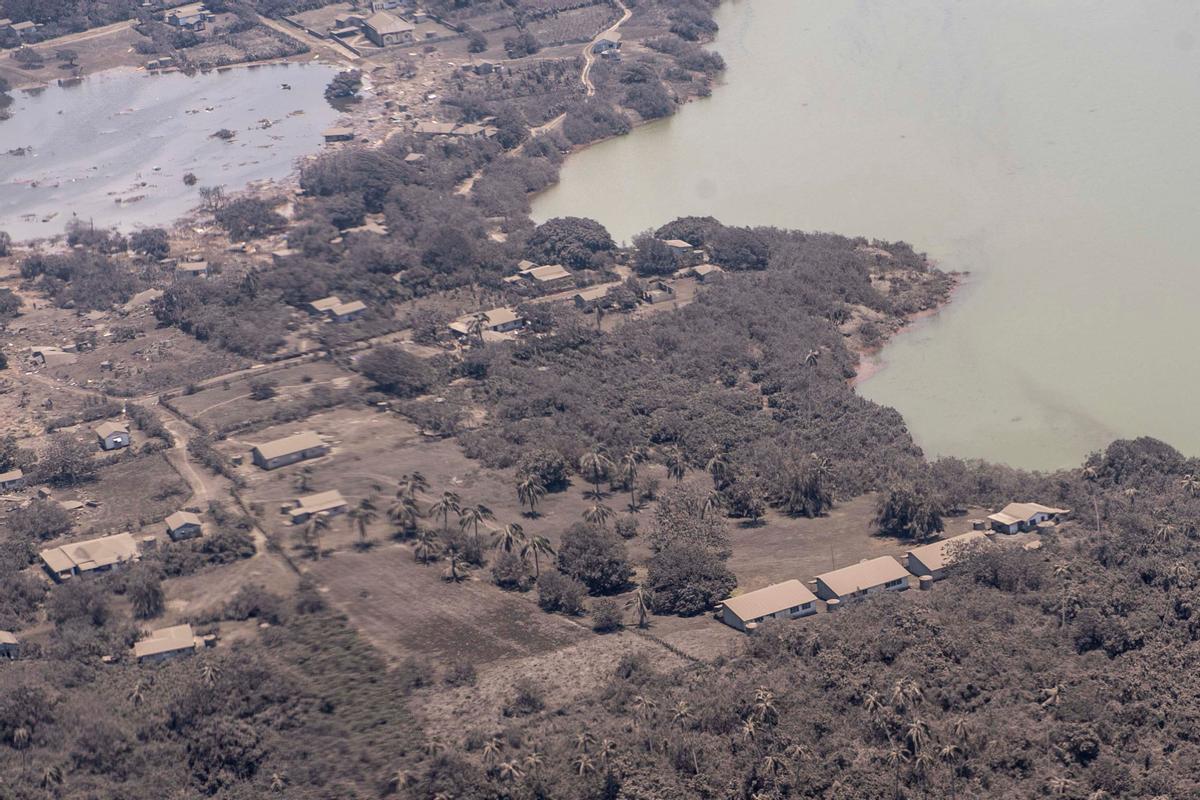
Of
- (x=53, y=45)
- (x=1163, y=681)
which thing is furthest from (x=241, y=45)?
(x=1163, y=681)

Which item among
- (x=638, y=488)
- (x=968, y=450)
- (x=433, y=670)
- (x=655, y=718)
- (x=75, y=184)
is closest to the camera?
(x=655, y=718)

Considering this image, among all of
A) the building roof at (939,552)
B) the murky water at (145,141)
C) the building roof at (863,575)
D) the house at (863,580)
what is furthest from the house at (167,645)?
the murky water at (145,141)

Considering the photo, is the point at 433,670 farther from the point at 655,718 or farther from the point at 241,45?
the point at 241,45

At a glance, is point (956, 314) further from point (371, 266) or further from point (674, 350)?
point (371, 266)

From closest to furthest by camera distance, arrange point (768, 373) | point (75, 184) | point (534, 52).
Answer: point (768, 373) < point (75, 184) < point (534, 52)

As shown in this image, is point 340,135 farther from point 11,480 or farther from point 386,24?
point 11,480

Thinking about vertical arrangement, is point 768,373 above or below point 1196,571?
below

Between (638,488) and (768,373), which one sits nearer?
(638,488)
